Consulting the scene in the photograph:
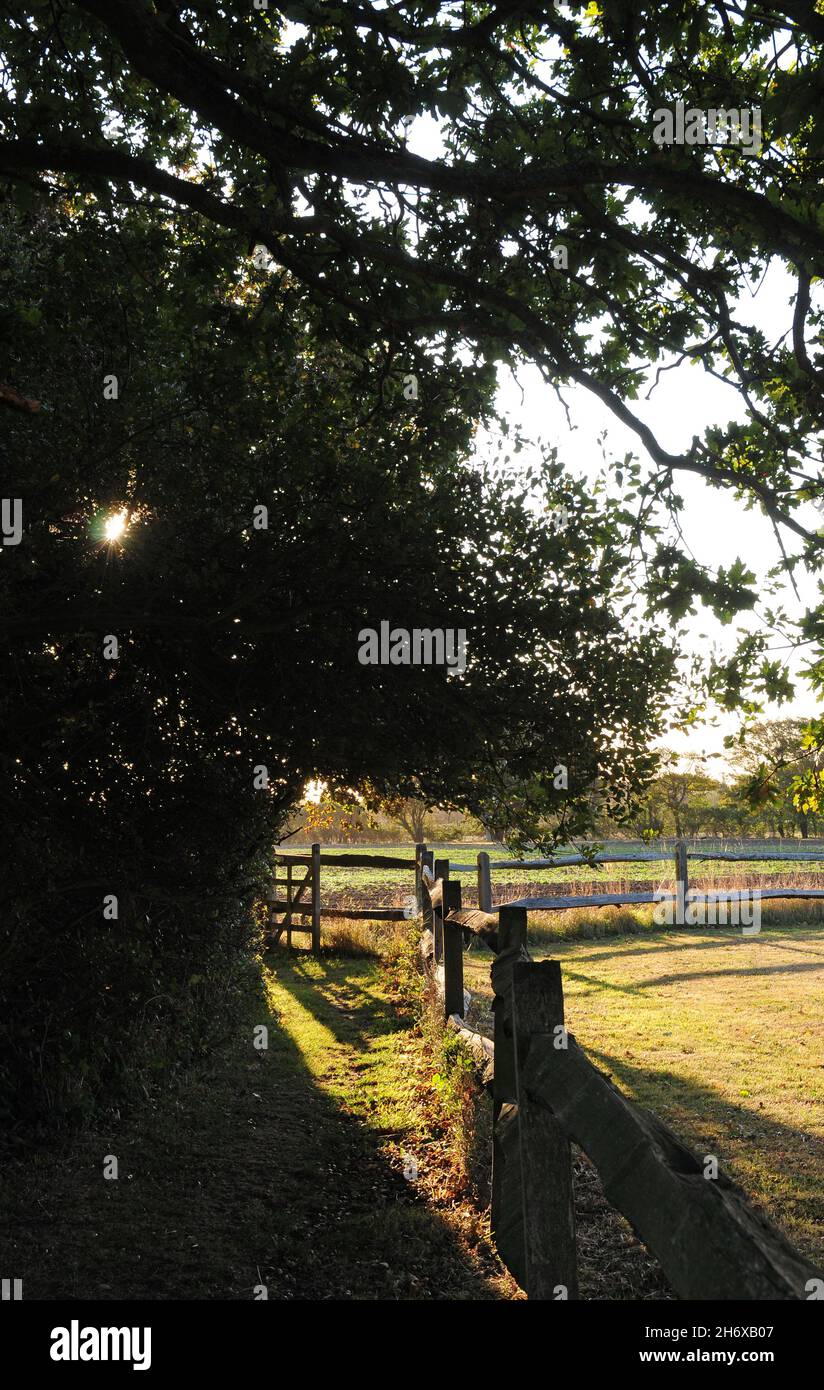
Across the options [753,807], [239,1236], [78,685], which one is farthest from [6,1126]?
[753,807]

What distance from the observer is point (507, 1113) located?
4469 mm

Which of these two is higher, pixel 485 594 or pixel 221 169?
pixel 221 169

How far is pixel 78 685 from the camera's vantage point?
609 centimetres

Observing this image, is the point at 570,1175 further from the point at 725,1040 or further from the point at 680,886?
the point at 680,886

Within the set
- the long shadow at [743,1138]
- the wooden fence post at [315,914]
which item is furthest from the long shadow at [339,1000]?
the long shadow at [743,1138]

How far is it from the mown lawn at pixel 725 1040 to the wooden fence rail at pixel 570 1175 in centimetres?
246

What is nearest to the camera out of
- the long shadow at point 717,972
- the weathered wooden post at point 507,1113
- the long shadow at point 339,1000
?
the weathered wooden post at point 507,1113

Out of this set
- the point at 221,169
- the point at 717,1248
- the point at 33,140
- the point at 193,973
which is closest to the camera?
the point at 717,1248

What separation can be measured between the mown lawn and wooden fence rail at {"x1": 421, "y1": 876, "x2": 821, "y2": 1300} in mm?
2461

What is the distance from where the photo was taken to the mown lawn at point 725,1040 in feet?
23.2

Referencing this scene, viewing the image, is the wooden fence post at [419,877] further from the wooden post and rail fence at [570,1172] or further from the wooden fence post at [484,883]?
the wooden post and rail fence at [570,1172]

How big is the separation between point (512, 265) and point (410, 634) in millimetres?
2433

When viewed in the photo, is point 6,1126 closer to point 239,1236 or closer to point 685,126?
point 239,1236

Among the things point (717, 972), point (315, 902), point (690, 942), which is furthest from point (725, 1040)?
point (315, 902)
